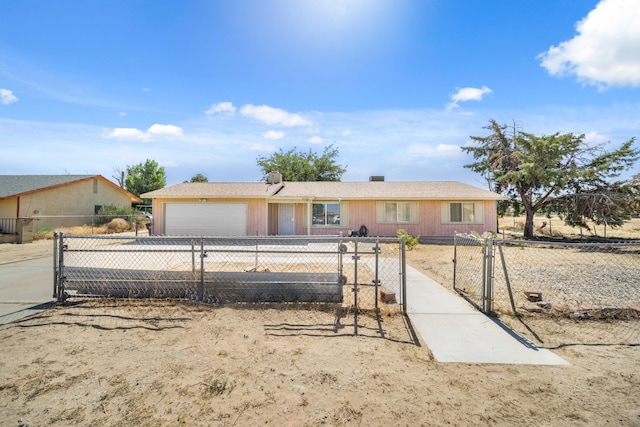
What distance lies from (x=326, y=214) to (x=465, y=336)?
48.0 ft

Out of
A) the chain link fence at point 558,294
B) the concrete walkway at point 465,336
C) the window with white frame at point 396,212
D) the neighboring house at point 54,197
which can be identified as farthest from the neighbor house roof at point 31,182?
the chain link fence at point 558,294

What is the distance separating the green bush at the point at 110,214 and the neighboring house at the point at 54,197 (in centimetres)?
78

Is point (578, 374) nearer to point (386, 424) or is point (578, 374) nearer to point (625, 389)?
point (625, 389)

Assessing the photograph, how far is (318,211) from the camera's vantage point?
19.0 metres

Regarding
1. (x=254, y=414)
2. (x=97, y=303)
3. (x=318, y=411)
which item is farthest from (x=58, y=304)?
(x=318, y=411)

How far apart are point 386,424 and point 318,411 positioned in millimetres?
588

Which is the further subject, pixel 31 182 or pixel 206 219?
pixel 31 182

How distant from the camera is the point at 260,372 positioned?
3393mm

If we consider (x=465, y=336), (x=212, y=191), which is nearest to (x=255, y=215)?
(x=212, y=191)

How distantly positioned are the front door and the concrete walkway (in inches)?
520

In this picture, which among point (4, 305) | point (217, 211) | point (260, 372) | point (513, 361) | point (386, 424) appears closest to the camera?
point (386, 424)

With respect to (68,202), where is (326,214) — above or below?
below

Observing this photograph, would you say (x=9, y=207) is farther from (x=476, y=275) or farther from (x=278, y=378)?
(x=476, y=275)

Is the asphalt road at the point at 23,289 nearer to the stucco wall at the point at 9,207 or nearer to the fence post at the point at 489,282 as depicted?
the fence post at the point at 489,282
